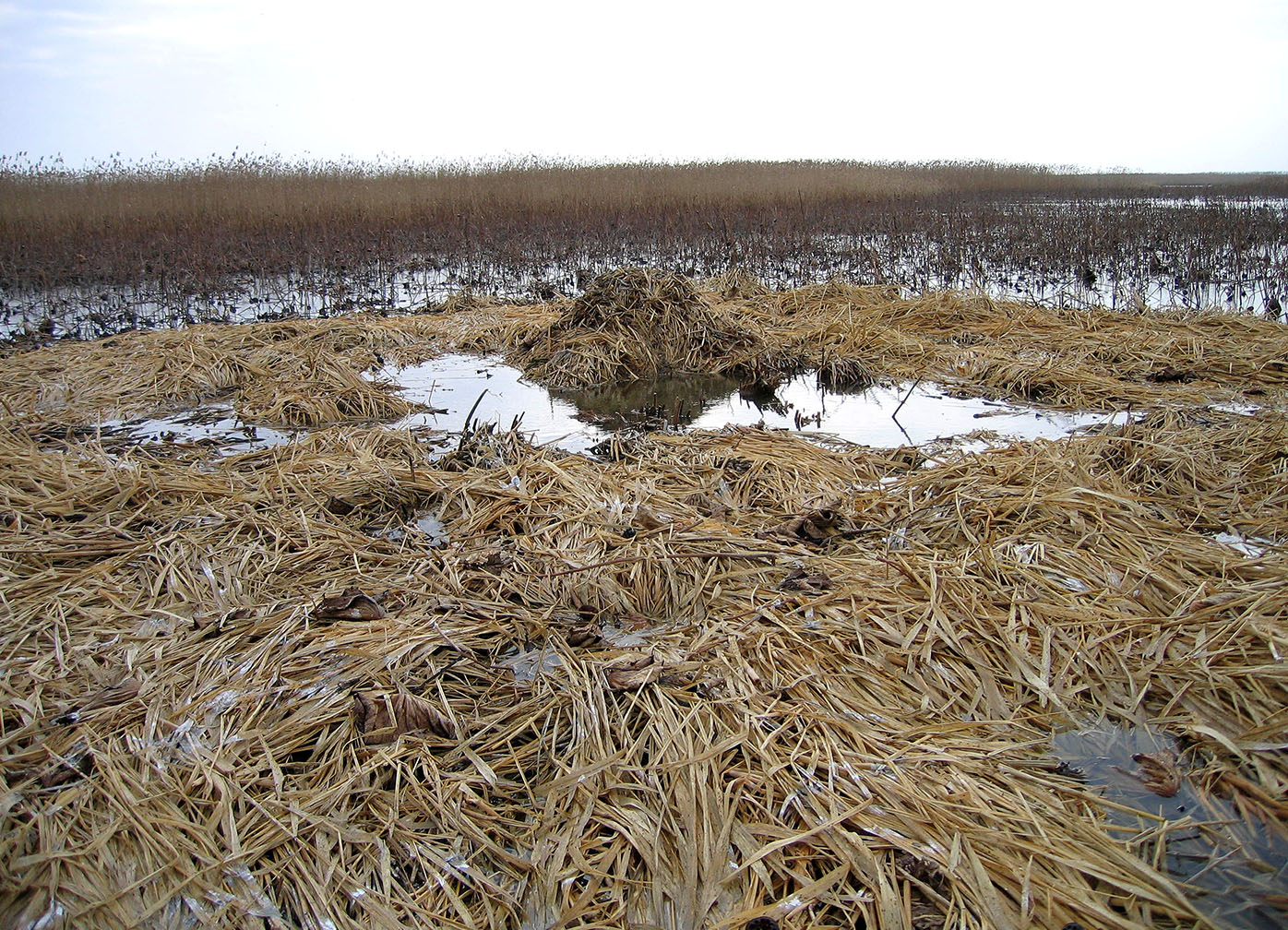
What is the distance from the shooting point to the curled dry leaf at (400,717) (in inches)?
88.0

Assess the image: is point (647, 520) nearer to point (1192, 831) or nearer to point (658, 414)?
point (1192, 831)

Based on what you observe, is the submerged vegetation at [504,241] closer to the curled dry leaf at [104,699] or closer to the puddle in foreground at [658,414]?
the puddle in foreground at [658,414]

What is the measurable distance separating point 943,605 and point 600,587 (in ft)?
Answer: 4.08

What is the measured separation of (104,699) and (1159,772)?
9.92ft

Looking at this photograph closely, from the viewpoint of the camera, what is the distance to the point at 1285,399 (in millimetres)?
5238

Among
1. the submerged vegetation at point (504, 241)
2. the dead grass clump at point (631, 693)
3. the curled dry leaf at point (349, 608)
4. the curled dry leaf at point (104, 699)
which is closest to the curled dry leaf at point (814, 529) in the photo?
the dead grass clump at point (631, 693)

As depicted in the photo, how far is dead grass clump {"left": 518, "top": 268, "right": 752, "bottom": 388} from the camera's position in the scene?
6602 mm

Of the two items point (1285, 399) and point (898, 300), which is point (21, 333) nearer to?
point (898, 300)

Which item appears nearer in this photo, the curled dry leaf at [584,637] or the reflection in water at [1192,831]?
the reflection in water at [1192,831]

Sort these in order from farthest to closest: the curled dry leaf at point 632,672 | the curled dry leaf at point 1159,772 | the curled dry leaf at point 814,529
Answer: the curled dry leaf at point 814,529, the curled dry leaf at point 632,672, the curled dry leaf at point 1159,772

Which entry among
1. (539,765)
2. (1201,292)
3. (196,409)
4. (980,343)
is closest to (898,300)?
(980,343)

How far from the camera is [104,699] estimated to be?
233 cm

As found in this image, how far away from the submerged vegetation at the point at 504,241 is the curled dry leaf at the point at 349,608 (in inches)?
280

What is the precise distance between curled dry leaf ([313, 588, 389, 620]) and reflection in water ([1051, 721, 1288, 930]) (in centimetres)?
225
